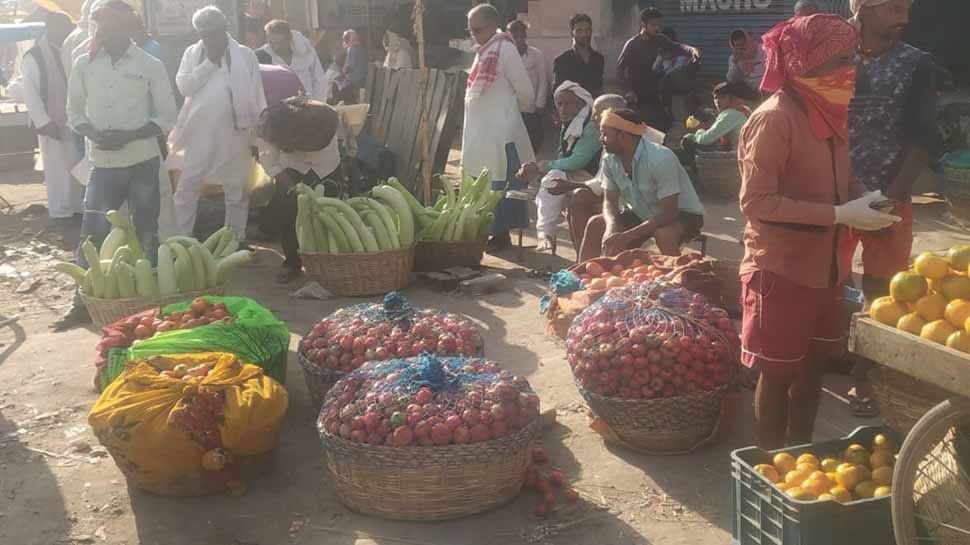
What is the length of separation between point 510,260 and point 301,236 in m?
1.89

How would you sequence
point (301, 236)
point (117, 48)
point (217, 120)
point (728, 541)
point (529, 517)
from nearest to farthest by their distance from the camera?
1. point (728, 541)
2. point (529, 517)
3. point (117, 48)
4. point (301, 236)
5. point (217, 120)

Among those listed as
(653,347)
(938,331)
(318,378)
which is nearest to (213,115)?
(318,378)

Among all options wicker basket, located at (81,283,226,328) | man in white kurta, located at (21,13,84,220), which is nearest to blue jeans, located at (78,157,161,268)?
wicker basket, located at (81,283,226,328)

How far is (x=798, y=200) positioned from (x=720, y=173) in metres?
6.84

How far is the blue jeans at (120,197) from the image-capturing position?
7.33 meters

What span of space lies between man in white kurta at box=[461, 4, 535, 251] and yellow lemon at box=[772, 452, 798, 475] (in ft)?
17.3

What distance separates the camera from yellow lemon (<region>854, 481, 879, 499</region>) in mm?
3531

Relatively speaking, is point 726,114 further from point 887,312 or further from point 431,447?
point 887,312

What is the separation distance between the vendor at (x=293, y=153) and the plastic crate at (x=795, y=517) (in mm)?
5021

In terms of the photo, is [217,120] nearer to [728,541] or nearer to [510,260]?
[510,260]

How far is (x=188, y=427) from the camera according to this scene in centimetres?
436

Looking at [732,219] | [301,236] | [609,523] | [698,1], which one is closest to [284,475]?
[609,523]

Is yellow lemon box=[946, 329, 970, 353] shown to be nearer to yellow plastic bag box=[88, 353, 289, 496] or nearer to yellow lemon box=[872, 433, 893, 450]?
yellow lemon box=[872, 433, 893, 450]

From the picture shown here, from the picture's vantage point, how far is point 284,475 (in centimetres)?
482
